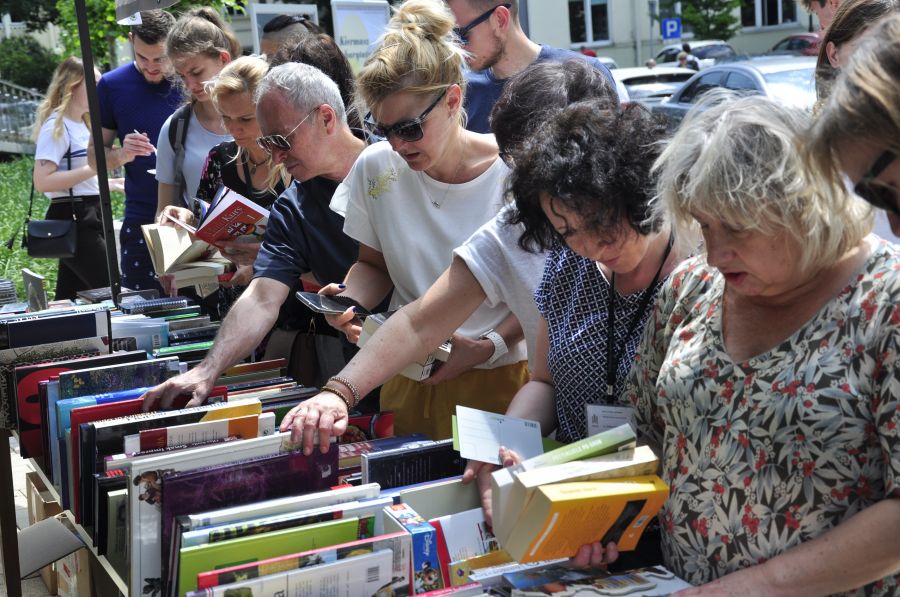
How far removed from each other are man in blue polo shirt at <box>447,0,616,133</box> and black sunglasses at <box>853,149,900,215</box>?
8.46 feet

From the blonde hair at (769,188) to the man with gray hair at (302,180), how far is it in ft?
5.79

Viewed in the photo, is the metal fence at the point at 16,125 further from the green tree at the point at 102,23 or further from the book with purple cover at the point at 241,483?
the book with purple cover at the point at 241,483

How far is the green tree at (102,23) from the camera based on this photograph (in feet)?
34.2

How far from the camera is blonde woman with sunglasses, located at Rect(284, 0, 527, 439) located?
2.61m

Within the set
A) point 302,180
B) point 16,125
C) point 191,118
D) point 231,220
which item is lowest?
point 231,220

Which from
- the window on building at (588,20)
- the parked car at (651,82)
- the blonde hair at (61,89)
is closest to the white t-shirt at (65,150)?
the blonde hair at (61,89)

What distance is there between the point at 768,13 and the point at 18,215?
32304mm

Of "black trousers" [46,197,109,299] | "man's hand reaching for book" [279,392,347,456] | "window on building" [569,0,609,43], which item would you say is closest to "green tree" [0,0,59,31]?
"window on building" [569,0,609,43]

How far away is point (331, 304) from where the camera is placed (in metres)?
2.79

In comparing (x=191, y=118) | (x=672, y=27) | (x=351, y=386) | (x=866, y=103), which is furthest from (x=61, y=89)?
(x=672, y=27)

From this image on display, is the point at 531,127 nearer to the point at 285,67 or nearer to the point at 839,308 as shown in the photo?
the point at 839,308

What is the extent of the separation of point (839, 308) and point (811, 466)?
0.77 feet

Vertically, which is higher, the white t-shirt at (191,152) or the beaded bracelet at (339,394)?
the white t-shirt at (191,152)

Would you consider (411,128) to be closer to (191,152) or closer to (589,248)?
(589,248)
